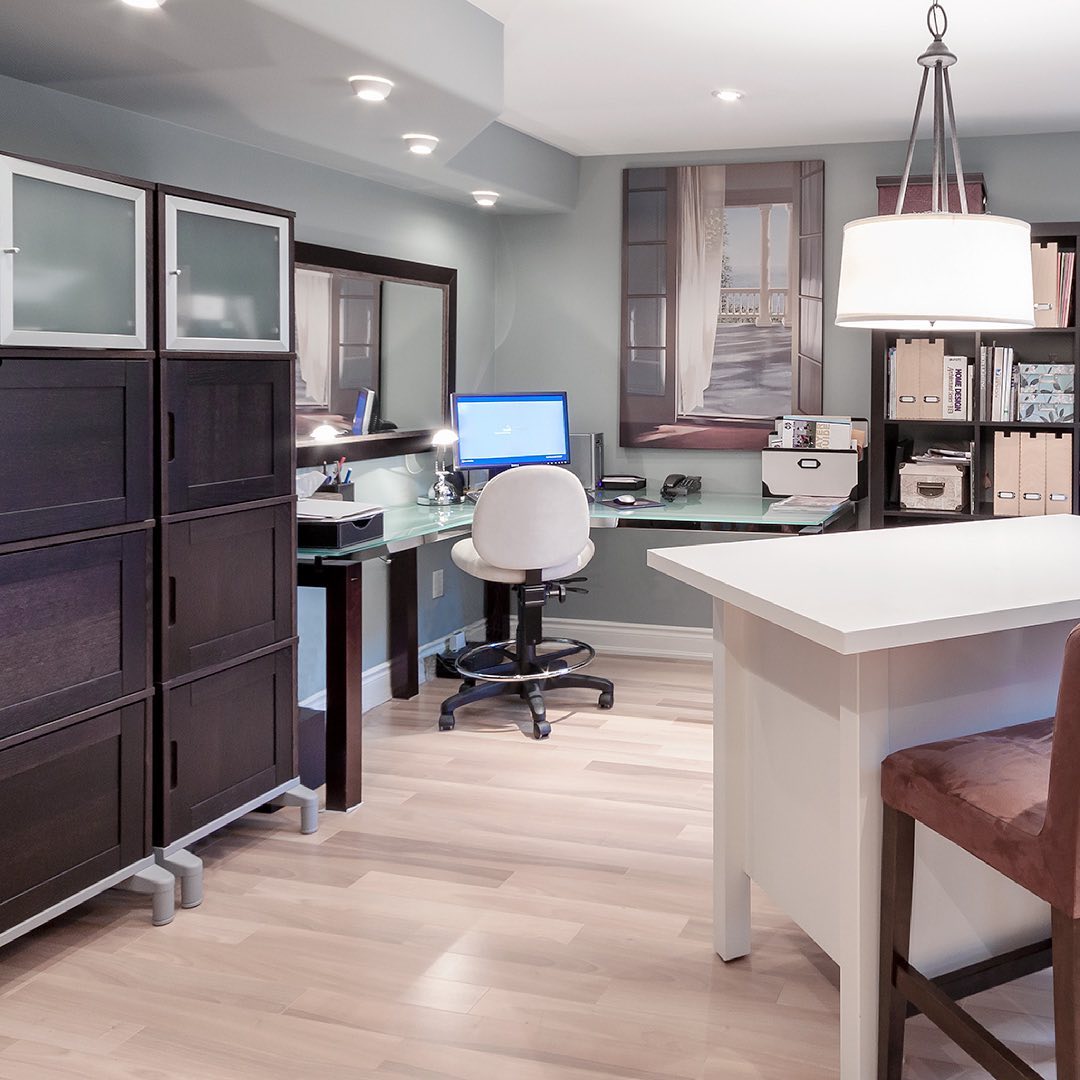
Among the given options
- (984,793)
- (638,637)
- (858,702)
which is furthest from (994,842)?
(638,637)

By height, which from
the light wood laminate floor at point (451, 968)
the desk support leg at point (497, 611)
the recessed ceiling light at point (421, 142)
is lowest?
the light wood laminate floor at point (451, 968)

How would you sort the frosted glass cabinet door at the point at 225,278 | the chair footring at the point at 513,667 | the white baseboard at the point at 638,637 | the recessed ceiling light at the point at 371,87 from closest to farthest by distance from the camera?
the frosted glass cabinet door at the point at 225,278
the recessed ceiling light at the point at 371,87
the chair footring at the point at 513,667
the white baseboard at the point at 638,637

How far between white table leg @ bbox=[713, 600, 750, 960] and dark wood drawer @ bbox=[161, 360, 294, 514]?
Answer: 1.27 metres

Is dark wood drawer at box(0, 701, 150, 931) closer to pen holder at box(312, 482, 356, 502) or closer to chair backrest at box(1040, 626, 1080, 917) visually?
pen holder at box(312, 482, 356, 502)

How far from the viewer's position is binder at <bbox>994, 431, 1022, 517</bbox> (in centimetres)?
477

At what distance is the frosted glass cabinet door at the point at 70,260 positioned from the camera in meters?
2.41

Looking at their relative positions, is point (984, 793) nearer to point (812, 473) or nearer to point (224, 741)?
point (224, 741)

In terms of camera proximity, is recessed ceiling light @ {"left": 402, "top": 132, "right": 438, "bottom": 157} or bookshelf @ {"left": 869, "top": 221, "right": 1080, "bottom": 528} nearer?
recessed ceiling light @ {"left": 402, "top": 132, "right": 438, "bottom": 157}

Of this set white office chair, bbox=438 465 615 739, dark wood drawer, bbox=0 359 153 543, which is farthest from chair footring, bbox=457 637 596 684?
dark wood drawer, bbox=0 359 153 543

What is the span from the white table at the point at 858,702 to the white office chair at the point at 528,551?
59.9 inches

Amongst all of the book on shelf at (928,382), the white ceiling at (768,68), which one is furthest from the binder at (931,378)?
the white ceiling at (768,68)

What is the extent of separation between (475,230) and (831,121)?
5.45 feet

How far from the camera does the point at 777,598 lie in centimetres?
214

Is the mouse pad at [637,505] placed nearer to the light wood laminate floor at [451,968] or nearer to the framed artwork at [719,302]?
the framed artwork at [719,302]
